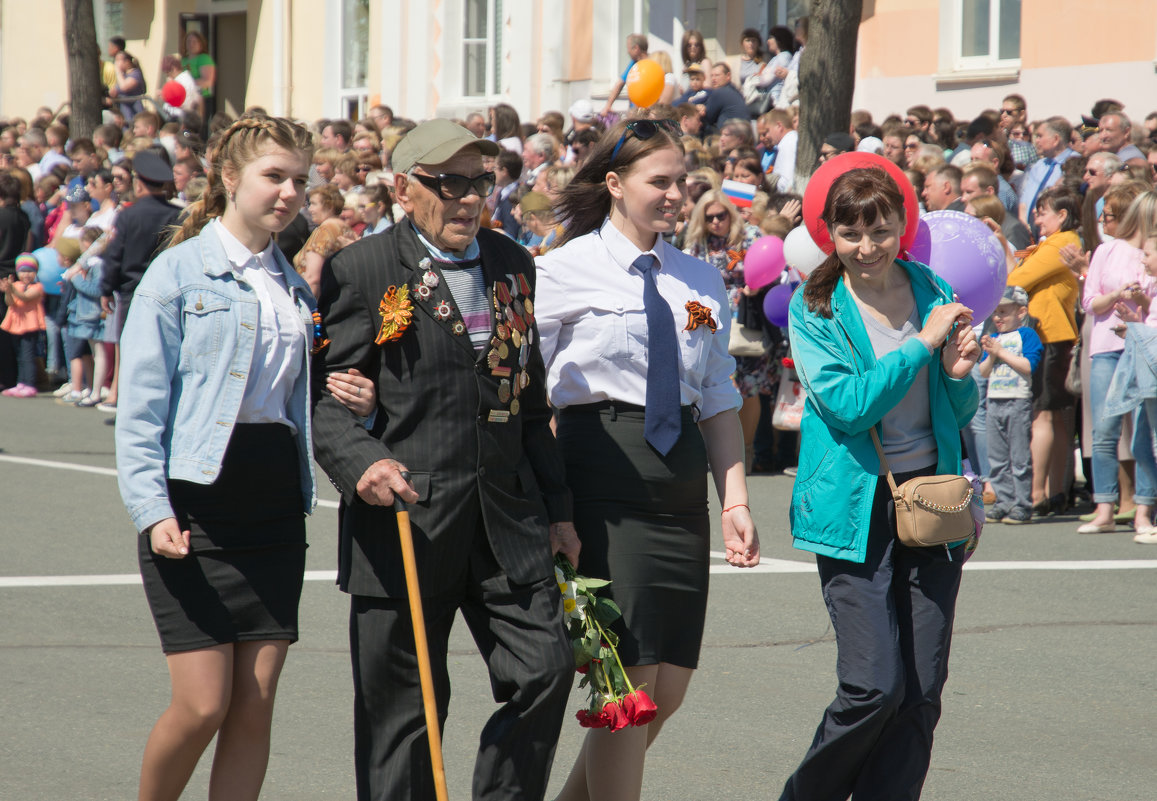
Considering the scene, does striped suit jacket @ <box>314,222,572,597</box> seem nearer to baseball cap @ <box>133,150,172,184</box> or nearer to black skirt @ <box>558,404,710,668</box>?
black skirt @ <box>558,404,710,668</box>

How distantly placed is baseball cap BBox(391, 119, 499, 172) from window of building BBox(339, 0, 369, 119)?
81.4 ft

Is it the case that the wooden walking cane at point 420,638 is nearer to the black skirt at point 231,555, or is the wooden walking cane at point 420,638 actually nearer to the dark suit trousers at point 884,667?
the black skirt at point 231,555

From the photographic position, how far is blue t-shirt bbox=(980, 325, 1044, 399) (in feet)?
33.2

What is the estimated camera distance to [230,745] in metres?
4.07

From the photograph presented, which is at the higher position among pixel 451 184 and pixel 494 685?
pixel 451 184

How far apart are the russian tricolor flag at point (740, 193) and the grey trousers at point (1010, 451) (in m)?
3.29

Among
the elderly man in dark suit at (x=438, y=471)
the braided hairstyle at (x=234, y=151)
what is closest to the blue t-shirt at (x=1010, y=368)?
the elderly man in dark suit at (x=438, y=471)

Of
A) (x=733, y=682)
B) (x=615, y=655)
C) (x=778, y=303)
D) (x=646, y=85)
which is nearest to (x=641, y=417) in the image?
(x=615, y=655)

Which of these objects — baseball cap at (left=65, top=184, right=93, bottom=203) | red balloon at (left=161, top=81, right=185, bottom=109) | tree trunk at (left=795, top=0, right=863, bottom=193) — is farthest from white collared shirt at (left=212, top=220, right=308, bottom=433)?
red balloon at (left=161, top=81, right=185, bottom=109)

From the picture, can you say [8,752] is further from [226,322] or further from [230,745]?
[226,322]

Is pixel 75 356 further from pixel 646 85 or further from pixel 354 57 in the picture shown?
pixel 354 57

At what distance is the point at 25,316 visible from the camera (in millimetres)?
17047

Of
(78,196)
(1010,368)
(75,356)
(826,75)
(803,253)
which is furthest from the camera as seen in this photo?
(78,196)

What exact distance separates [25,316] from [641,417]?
14179mm
